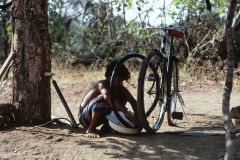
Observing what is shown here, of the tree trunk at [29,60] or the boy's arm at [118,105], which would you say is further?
the tree trunk at [29,60]

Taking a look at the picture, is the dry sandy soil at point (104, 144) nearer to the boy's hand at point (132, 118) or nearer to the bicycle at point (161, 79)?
the boy's hand at point (132, 118)

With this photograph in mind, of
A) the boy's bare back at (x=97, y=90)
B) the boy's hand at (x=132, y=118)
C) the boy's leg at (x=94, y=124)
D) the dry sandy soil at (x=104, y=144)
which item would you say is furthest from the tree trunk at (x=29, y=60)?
the boy's hand at (x=132, y=118)

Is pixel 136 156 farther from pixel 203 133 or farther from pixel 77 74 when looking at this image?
pixel 77 74

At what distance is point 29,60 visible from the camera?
4.46 meters

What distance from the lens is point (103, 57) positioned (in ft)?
48.4

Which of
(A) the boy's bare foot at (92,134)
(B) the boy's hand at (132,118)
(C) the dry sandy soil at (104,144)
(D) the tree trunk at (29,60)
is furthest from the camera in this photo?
(D) the tree trunk at (29,60)

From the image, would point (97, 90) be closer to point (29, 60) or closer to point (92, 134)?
point (92, 134)

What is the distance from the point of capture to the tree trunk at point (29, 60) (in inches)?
176

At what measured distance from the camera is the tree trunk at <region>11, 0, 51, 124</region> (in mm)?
4465

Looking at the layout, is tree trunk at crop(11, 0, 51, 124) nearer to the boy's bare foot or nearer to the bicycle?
the boy's bare foot

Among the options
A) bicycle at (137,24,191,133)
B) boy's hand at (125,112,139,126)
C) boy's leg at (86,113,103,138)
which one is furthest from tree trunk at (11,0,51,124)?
bicycle at (137,24,191,133)

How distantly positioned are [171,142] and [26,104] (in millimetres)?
1728

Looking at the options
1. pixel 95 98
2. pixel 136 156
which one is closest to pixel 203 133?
pixel 136 156

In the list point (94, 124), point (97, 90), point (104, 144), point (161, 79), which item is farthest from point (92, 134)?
→ point (161, 79)
